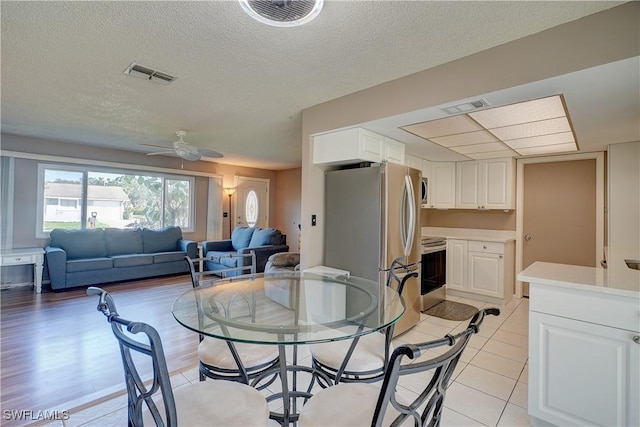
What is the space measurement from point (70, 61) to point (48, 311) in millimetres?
3027

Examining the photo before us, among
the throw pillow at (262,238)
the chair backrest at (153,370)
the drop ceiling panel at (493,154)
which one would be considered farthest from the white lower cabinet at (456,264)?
the chair backrest at (153,370)

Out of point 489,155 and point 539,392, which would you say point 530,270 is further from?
point 489,155

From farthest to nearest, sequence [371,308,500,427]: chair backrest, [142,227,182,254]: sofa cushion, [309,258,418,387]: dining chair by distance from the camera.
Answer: [142,227,182,254]: sofa cushion → [309,258,418,387]: dining chair → [371,308,500,427]: chair backrest

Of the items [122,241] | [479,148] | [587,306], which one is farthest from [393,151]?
[122,241]

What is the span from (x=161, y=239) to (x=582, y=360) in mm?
6073

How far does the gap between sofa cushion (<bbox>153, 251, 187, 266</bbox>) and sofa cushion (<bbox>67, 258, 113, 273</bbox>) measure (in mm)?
683

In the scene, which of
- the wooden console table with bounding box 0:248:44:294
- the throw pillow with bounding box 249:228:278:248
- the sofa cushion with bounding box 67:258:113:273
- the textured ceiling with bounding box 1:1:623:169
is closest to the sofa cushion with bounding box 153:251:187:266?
the sofa cushion with bounding box 67:258:113:273

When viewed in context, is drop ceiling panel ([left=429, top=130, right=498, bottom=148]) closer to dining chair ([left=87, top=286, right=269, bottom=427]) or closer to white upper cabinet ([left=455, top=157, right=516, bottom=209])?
white upper cabinet ([left=455, top=157, right=516, bottom=209])

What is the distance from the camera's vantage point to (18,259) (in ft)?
13.5

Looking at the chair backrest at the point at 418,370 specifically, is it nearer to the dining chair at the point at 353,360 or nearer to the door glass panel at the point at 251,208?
the dining chair at the point at 353,360

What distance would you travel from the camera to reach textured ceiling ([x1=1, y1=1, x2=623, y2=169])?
62.4 inches

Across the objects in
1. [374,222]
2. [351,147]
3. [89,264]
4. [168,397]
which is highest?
[351,147]

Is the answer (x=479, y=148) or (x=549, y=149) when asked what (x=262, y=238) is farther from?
(x=549, y=149)

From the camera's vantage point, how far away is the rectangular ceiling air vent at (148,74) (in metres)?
2.26
